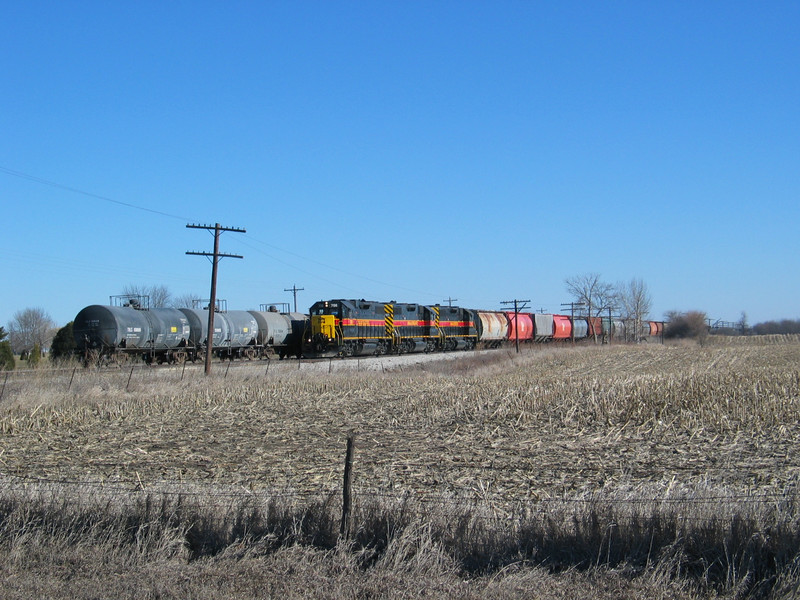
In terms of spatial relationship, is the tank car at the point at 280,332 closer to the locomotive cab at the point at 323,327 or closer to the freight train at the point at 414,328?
the locomotive cab at the point at 323,327

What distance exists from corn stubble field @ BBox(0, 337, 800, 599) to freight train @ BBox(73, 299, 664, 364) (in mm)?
13393

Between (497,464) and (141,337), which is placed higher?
(141,337)

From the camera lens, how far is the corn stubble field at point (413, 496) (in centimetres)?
596

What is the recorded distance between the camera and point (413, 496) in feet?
29.1

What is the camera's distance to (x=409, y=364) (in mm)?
39000

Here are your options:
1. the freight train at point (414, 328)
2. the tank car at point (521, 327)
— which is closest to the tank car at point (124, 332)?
the freight train at point (414, 328)

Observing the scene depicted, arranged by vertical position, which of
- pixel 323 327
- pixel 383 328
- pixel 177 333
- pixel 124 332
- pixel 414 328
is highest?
pixel 414 328

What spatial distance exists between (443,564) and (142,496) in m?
4.28

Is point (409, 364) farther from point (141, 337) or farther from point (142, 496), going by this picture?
point (142, 496)

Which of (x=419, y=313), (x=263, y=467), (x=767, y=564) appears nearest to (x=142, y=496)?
(x=263, y=467)

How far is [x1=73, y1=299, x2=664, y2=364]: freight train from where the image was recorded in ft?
111

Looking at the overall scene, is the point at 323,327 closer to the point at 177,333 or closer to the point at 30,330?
the point at 177,333

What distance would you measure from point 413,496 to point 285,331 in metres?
37.7

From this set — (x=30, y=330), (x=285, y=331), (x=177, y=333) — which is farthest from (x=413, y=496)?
(x=30, y=330)
